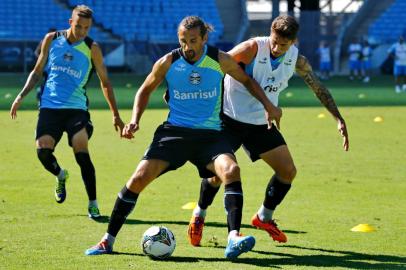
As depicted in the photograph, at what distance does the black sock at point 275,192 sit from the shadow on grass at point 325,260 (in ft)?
2.75

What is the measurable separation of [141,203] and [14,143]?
6.89 metres

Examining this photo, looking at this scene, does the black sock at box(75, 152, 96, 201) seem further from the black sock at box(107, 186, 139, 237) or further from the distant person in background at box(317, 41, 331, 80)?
the distant person in background at box(317, 41, 331, 80)

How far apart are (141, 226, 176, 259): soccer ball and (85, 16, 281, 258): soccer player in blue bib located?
26 centimetres

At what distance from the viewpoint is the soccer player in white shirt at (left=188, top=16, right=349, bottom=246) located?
28.2 ft

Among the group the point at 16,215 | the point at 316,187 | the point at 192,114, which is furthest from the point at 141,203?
the point at 192,114

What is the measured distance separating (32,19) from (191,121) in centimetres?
3975

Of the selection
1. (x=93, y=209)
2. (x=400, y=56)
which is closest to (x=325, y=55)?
(x=400, y=56)

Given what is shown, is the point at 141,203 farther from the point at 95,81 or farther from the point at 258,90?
the point at 95,81

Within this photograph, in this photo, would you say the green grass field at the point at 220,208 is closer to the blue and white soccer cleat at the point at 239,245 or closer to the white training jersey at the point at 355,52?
the blue and white soccer cleat at the point at 239,245

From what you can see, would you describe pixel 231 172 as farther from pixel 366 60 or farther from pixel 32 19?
pixel 32 19

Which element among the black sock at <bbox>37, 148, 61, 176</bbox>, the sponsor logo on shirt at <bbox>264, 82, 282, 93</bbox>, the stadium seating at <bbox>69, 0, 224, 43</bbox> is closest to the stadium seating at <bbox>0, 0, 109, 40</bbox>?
the stadium seating at <bbox>69, 0, 224, 43</bbox>

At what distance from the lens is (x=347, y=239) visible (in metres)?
8.87

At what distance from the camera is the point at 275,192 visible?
895cm

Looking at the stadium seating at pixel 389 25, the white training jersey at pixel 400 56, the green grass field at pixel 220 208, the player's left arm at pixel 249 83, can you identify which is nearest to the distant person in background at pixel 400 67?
the white training jersey at pixel 400 56
